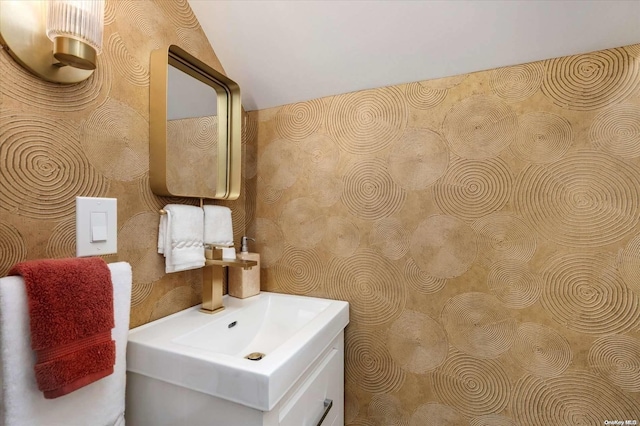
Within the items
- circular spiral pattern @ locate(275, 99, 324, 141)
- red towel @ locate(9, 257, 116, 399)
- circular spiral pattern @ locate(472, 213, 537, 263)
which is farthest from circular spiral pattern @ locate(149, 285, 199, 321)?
circular spiral pattern @ locate(472, 213, 537, 263)

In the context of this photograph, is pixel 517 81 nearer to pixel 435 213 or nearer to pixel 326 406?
pixel 435 213

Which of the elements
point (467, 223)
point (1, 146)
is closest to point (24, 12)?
point (1, 146)

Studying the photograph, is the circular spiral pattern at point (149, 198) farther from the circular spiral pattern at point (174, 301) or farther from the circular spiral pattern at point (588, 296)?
the circular spiral pattern at point (588, 296)

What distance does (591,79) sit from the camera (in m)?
0.88

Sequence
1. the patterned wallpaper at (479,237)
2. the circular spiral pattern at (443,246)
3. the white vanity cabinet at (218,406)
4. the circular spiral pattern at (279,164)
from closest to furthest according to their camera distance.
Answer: the white vanity cabinet at (218,406) → the patterned wallpaper at (479,237) → the circular spiral pattern at (443,246) → the circular spiral pattern at (279,164)

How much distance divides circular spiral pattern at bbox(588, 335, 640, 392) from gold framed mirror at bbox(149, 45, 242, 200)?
124 centimetres

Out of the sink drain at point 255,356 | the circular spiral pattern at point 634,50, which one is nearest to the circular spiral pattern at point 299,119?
the sink drain at point 255,356

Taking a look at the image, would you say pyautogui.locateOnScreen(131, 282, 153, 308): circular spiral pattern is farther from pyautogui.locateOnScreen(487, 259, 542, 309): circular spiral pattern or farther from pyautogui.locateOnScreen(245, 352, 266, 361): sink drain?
pyautogui.locateOnScreen(487, 259, 542, 309): circular spiral pattern

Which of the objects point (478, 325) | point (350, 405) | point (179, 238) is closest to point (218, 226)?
point (179, 238)

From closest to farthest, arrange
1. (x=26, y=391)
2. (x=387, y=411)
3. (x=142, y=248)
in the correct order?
1. (x=26, y=391)
2. (x=142, y=248)
3. (x=387, y=411)

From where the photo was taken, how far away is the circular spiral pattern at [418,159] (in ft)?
3.38

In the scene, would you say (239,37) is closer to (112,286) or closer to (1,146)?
(1,146)

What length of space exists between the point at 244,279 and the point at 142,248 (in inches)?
15.4

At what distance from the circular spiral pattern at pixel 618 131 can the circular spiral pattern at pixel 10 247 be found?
1457 millimetres
